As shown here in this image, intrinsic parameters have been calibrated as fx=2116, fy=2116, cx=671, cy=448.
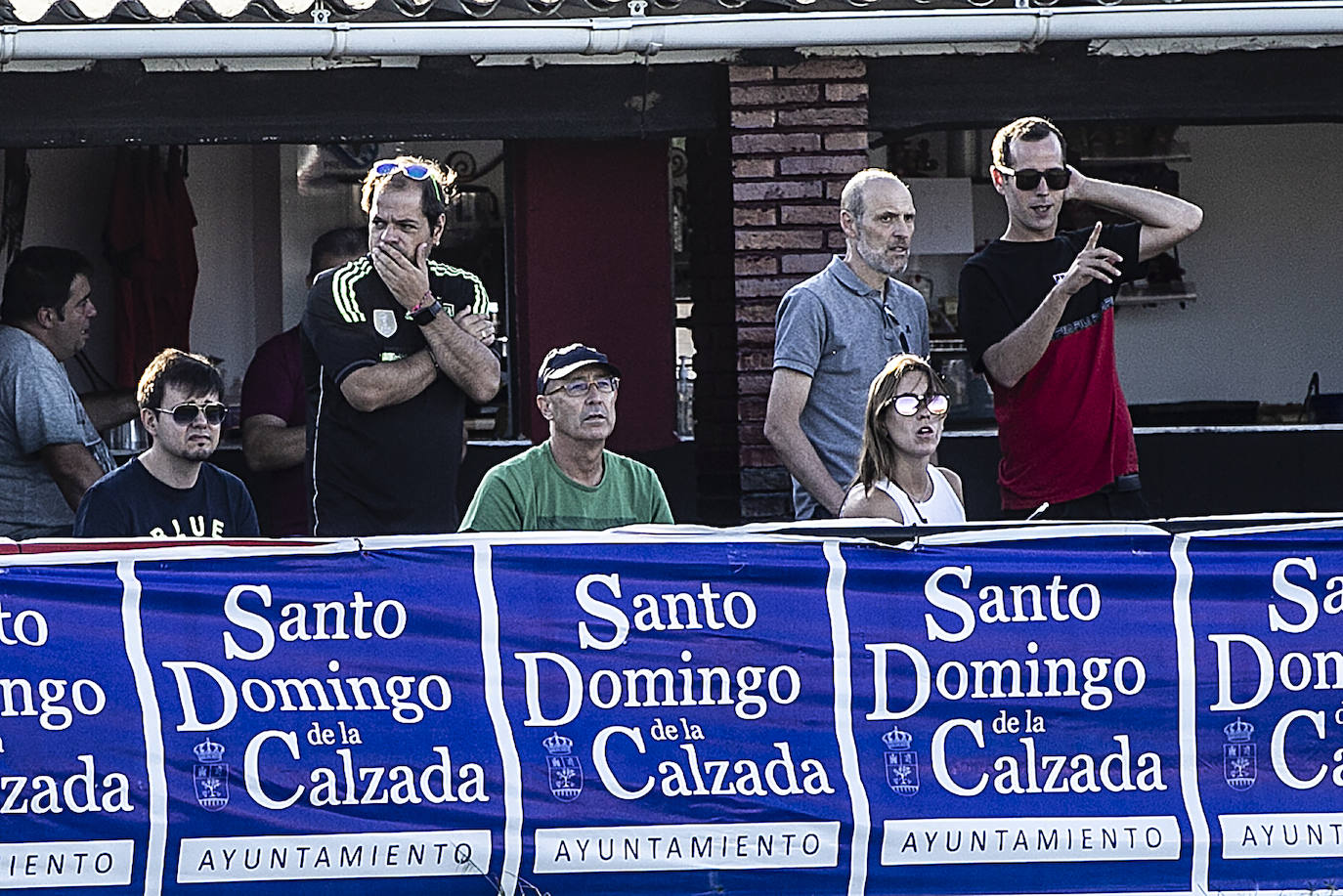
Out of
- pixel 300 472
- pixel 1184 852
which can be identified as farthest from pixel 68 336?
pixel 1184 852

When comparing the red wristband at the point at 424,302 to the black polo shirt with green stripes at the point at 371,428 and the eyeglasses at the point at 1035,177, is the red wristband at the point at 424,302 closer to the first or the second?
the black polo shirt with green stripes at the point at 371,428

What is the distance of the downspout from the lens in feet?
24.1

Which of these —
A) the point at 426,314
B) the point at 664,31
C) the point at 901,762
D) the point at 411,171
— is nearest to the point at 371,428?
the point at 426,314

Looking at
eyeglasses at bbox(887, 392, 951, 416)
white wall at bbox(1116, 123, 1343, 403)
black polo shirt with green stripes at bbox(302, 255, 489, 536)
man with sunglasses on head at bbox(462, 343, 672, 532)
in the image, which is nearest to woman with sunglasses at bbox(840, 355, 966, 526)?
eyeglasses at bbox(887, 392, 951, 416)

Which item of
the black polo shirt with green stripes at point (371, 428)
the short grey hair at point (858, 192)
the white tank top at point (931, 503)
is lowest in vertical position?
the white tank top at point (931, 503)

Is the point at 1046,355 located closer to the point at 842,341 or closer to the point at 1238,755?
the point at 842,341

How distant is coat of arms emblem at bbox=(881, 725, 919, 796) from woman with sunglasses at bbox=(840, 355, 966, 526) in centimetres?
88

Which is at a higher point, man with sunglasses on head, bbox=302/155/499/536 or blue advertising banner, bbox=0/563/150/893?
man with sunglasses on head, bbox=302/155/499/536

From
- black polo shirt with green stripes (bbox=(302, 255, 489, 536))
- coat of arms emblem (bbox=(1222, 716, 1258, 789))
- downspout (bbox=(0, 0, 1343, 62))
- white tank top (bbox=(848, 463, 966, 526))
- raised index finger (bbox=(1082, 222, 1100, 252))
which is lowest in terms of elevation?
coat of arms emblem (bbox=(1222, 716, 1258, 789))

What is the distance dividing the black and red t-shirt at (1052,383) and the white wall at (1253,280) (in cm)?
480

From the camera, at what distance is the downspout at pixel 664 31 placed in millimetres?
7359

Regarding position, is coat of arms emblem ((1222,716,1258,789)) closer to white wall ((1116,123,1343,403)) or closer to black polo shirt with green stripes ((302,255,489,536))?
black polo shirt with green stripes ((302,255,489,536))

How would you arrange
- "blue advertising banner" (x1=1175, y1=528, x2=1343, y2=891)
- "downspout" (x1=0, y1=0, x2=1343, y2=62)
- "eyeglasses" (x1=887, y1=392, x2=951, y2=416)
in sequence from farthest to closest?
"downspout" (x1=0, y1=0, x2=1343, y2=62), "eyeglasses" (x1=887, y1=392, x2=951, y2=416), "blue advertising banner" (x1=1175, y1=528, x2=1343, y2=891)

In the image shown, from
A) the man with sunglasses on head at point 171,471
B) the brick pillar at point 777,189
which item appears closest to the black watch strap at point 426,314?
the man with sunglasses on head at point 171,471
